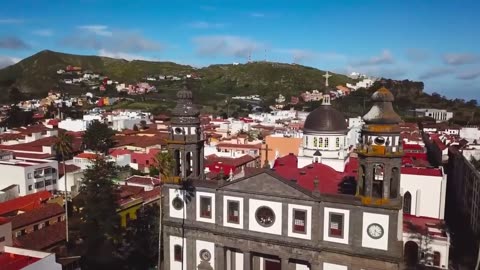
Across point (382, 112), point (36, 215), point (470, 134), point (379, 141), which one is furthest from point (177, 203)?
point (470, 134)

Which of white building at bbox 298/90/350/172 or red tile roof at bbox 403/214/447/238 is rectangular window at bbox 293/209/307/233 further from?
white building at bbox 298/90/350/172

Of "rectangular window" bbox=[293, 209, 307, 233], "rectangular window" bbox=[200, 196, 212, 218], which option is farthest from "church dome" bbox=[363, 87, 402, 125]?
"rectangular window" bbox=[200, 196, 212, 218]

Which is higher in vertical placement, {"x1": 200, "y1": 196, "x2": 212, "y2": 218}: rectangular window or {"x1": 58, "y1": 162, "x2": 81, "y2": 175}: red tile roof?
{"x1": 200, "y1": 196, "x2": 212, "y2": 218}: rectangular window

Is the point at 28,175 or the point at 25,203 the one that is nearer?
the point at 25,203

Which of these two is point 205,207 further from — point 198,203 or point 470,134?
point 470,134

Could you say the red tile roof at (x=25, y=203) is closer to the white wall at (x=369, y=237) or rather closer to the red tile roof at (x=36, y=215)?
the red tile roof at (x=36, y=215)

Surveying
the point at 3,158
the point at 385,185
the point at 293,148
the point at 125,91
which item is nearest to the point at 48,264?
the point at 385,185
